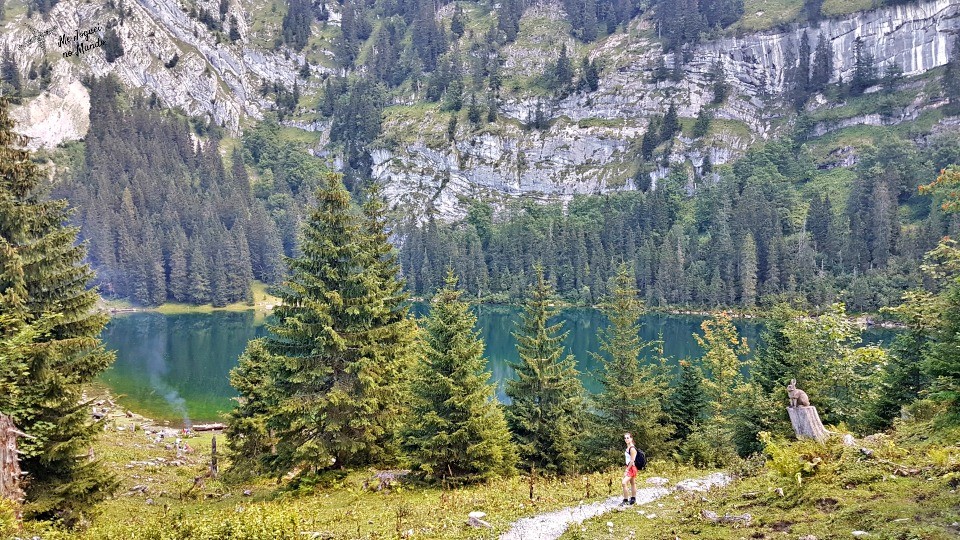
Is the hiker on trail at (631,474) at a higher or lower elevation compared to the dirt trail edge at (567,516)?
higher

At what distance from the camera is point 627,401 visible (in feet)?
81.0

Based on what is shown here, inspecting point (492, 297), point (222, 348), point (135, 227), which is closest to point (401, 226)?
point (492, 297)

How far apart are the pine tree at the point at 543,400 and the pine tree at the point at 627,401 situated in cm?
131

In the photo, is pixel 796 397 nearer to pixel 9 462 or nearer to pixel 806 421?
pixel 806 421

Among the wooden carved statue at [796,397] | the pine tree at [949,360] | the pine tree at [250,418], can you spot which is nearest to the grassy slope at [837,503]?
the pine tree at [949,360]

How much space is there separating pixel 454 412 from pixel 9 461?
40.7 feet

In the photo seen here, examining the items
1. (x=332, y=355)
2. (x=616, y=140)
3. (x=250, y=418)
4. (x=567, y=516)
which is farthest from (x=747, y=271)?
(x=567, y=516)

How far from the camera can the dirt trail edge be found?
11922 mm

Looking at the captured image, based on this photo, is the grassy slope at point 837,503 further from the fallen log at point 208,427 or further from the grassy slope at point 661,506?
the fallen log at point 208,427

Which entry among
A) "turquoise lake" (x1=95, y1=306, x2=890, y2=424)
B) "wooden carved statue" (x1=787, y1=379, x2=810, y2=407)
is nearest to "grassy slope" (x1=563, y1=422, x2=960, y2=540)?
"wooden carved statue" (x1=787, y1=379, x2=810, y2=407)

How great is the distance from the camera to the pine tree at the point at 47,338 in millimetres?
13953

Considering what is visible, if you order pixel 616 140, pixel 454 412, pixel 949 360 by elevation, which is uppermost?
pixel 616 140

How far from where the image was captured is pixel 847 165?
151 m

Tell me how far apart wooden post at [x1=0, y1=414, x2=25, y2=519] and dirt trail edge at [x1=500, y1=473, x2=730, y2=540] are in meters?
12.1
